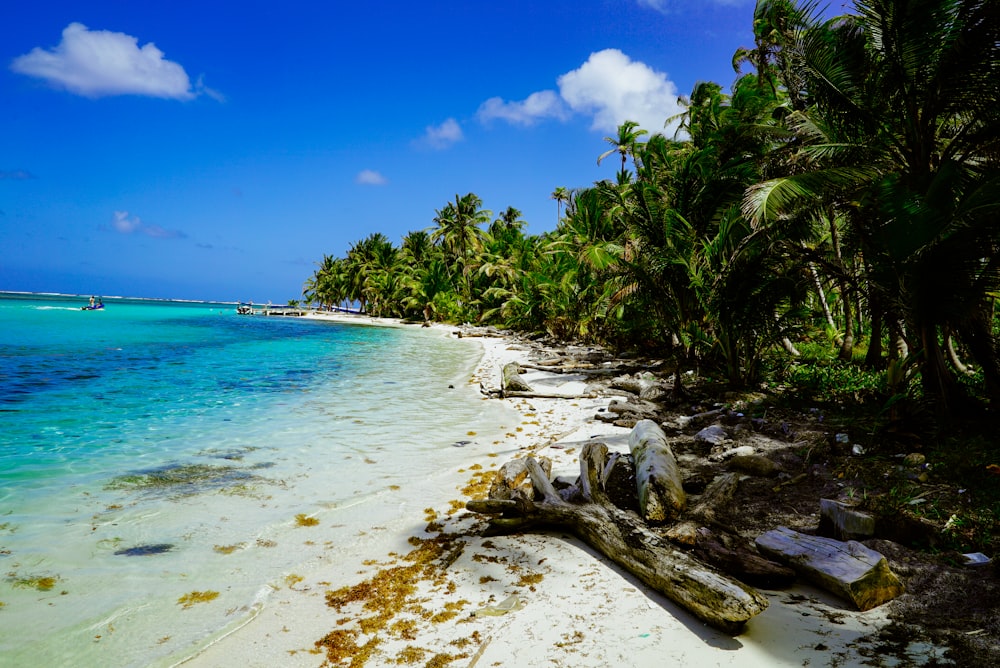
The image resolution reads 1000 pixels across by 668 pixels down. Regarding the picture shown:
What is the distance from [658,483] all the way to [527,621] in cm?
200

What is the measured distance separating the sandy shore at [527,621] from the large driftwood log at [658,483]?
30.0 inches

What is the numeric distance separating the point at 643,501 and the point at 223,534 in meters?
4.14

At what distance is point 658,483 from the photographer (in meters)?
4.65

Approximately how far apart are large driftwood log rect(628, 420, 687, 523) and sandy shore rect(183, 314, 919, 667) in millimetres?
762

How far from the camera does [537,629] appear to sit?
312 cm

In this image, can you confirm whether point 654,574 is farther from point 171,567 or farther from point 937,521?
point 171,567

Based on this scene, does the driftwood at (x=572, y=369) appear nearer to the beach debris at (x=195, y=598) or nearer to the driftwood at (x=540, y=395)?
the driftwood at (x=540, y=395)

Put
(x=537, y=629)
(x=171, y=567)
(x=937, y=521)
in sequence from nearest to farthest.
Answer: (x=537, y=629), (x=937, y=521), (x=171, y=567)

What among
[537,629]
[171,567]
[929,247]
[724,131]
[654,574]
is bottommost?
[171,567]

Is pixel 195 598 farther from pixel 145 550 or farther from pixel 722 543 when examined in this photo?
pixel 722 543

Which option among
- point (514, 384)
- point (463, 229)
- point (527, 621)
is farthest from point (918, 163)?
point (463, 229)

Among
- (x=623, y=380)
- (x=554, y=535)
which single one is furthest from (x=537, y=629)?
(x=623, y=380)

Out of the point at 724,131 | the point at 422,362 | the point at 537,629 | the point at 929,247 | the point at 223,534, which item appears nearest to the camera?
the point at 537,629

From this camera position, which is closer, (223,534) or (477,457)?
(223,534)
